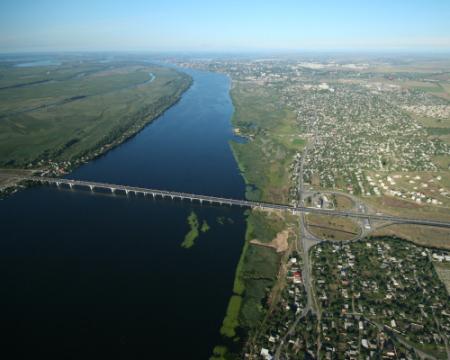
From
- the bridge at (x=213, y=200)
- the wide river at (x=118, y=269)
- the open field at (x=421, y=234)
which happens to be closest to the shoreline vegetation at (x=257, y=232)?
the wide river at (x=118, y=269)

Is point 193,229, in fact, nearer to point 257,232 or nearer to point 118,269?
point 257,232

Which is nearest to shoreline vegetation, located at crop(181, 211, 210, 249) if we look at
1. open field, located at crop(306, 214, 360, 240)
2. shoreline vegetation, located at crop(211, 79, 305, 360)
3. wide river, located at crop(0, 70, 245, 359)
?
wide river, located at crop(0, 70, 245, 359)

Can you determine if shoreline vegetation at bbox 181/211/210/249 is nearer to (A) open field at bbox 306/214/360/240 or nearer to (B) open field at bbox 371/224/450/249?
(A) open field at bbox 306/214/360/240

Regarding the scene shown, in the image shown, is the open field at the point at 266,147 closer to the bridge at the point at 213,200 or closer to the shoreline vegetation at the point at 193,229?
the bridge at the point at 213,200

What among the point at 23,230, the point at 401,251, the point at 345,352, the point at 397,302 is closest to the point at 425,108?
the point at 401,251

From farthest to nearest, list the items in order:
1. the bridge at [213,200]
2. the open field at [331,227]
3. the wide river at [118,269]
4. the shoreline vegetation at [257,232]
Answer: the bridge at [213,200]
the open field at [331,227]
the shoreline vegetation at [257,232]
the wide river at [118,269]

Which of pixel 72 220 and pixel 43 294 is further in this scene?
pixel 72 220

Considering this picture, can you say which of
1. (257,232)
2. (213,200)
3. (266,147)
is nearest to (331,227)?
(257,232)

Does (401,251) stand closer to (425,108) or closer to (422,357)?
(422,357)

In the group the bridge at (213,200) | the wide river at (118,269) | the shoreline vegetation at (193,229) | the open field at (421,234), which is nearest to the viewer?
the wide river at (118,269)
